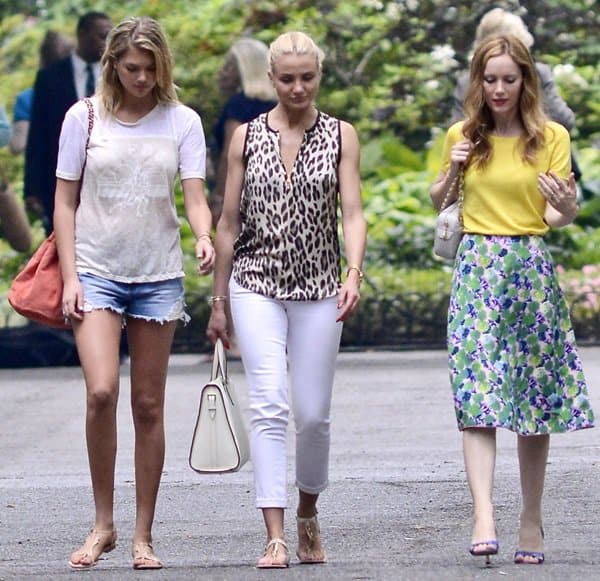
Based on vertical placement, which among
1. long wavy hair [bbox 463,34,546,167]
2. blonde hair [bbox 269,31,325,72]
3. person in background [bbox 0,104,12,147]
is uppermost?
blonde hair [bbox 269,31,325,72]

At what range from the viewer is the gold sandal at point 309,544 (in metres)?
6.38

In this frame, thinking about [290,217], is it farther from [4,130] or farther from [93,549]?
[4,130]

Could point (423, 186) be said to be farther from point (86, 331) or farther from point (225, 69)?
point (86, 331)

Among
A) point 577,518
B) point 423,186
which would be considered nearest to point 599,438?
point 577,518

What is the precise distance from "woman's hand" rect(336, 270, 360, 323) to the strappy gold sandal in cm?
77

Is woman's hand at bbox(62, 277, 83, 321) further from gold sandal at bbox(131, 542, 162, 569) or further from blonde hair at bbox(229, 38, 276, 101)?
blonde hair at bbox(229, 38, 276, 101)

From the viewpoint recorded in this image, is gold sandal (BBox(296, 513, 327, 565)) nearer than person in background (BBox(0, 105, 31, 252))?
Yes

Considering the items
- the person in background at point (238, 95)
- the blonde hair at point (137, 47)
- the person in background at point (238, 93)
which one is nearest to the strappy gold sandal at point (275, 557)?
the blonde hair at point (137, 47)

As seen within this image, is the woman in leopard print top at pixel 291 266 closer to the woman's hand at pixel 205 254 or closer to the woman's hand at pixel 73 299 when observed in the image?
the woman's hand at pixel 205 254

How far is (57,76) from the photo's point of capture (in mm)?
12508

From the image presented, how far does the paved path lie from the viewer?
6.25 metres

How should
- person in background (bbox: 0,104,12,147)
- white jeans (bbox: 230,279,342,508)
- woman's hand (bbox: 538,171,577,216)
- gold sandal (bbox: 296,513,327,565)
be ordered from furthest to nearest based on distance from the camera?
person in background (bbox: 0,104,12,147) < gold sandal (bbox: 296,513,327,565) < white jeans (bbox: 230,279,342,508) < woman's hand (bbox: 538,171,577,216)

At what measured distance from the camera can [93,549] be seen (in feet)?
20.7

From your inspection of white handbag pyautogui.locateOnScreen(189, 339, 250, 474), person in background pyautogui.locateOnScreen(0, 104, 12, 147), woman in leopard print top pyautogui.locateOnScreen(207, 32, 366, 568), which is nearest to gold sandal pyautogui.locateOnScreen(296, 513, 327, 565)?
woman in leopard print top pyautogui.locateOnScreen(207, 32, 366, 568)
